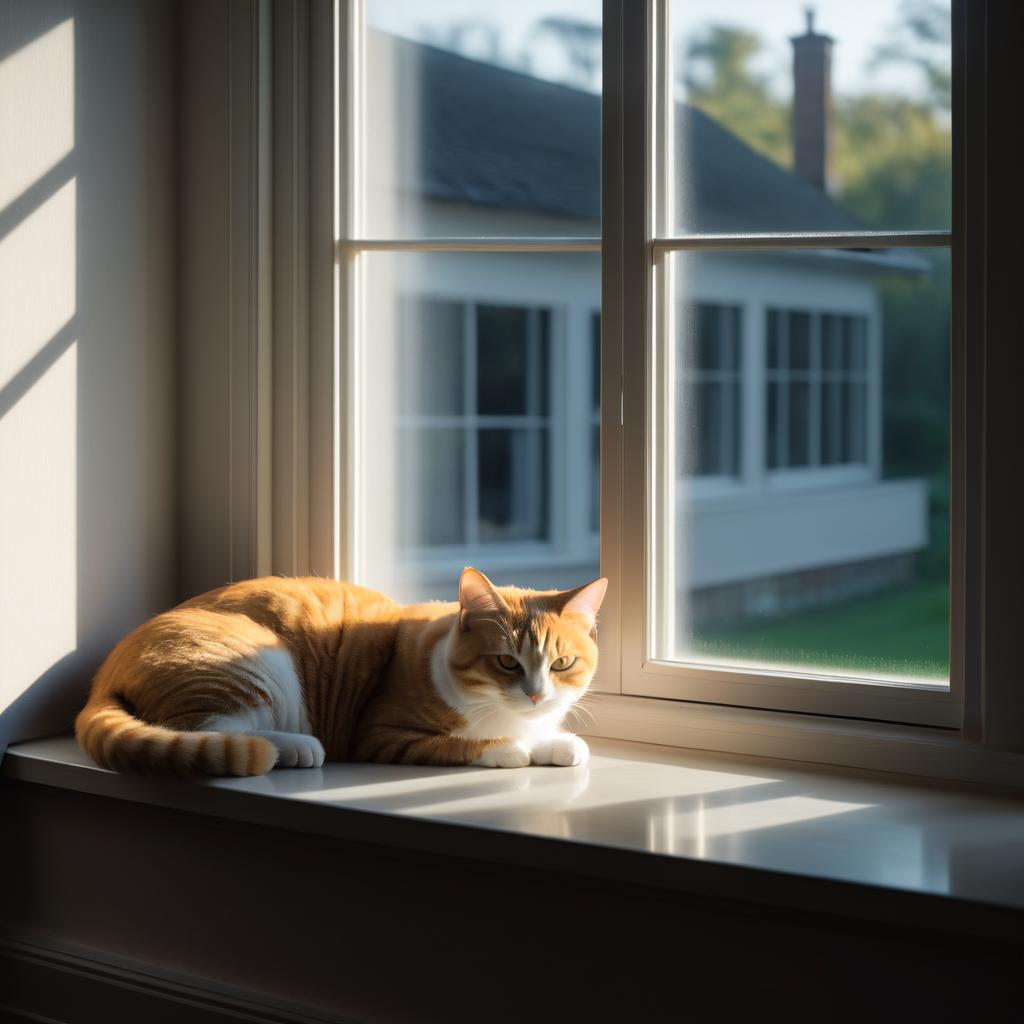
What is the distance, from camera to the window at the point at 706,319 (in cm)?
178

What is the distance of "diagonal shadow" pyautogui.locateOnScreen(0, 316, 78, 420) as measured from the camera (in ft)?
6.29

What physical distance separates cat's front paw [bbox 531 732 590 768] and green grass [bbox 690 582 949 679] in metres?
0.28

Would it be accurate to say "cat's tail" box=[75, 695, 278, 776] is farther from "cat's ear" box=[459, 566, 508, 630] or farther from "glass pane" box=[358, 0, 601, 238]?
"glass pane" box=[358, 0, 601, 238]

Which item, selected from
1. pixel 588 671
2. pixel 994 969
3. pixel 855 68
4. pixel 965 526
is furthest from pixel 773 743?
pixel 855 68

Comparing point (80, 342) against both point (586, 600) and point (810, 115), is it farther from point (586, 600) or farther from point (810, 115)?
point (810, 115)

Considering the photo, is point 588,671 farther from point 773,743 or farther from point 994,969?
point 994,969

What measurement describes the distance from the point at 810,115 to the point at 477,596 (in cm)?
90

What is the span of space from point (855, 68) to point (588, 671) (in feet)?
3.29

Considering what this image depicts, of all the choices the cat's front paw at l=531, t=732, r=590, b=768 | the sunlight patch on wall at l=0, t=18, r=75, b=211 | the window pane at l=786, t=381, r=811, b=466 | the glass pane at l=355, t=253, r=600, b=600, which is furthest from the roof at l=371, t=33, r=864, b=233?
the cat's front paw at l=531, t=732, r=590, b=768

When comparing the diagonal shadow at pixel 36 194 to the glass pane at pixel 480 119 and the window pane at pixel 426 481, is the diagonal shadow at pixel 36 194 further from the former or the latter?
the window pane at pixel 426 481

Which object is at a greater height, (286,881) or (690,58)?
(690,58)

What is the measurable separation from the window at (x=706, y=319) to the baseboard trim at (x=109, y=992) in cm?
77

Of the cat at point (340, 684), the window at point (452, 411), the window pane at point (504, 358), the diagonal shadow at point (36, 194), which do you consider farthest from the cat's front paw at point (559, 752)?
Answer: the diagonal shadow at point (36, 194)

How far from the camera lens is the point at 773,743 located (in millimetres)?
1850
